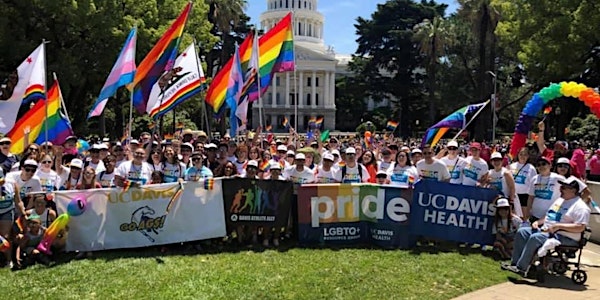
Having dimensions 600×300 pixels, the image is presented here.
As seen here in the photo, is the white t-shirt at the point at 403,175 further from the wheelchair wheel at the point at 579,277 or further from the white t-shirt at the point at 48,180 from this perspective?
the white t-shirt at the point at 48,180

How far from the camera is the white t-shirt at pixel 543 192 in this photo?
27.6 ft

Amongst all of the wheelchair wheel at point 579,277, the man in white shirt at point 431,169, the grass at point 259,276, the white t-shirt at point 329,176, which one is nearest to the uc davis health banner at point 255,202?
the white t-shirt at point 329,176

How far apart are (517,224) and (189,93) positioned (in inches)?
284

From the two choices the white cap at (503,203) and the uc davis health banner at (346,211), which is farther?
the uc davis health banner at (346,211)

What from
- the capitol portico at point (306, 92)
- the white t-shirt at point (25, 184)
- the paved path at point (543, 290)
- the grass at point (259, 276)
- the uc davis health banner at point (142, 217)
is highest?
the capitol portico at point (306, 92)

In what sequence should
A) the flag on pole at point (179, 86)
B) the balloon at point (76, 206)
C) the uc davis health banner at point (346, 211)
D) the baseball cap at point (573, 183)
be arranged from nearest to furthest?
the baseball cap at point (573, 183)
the balloon at point (76, 206)
the uc davis health banner at point (346, 211)
the flag on pole at point (179, 86)

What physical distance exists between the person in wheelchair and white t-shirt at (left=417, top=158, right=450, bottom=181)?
5.70ft

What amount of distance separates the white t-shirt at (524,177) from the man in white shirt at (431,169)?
1.09 metres

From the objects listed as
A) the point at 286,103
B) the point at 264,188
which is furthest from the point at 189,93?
the point at 286,103

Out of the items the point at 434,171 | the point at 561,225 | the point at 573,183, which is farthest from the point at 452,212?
the point at 573,183

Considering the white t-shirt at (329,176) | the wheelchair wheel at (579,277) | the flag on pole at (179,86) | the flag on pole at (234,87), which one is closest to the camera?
the wheelchair wheel at (579,277)

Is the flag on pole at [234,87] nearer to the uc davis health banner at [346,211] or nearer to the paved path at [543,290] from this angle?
the uc davis health banner at [346,211]

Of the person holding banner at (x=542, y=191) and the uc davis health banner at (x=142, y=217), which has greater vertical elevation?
the person holding banner at (x=542, y=191)

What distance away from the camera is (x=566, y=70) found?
27844mm
